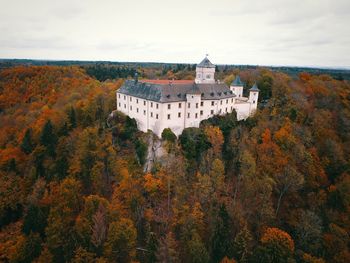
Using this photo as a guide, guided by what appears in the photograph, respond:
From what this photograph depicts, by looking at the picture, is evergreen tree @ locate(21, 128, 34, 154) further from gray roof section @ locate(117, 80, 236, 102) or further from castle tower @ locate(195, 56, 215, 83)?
castle tower @ locate(195, 56, 215, 83)

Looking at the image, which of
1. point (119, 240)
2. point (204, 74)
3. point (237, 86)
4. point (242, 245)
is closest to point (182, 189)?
point (242, 245)

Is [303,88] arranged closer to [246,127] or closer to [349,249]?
[246,127]

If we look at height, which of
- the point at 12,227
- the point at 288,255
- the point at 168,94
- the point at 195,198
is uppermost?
the point at 168,94

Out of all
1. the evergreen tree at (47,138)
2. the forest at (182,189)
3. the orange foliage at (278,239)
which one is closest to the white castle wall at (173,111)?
the forest at (182,189)

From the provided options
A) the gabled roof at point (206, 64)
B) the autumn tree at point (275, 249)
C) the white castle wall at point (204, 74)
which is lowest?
the autumn tree at point (275, 249)

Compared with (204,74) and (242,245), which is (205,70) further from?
(242,245)

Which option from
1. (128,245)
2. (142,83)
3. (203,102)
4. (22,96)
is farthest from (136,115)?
(22,96)

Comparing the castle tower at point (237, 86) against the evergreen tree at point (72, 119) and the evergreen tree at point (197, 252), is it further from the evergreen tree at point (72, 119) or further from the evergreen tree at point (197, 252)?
the evergreen tree at point (197, 252)
